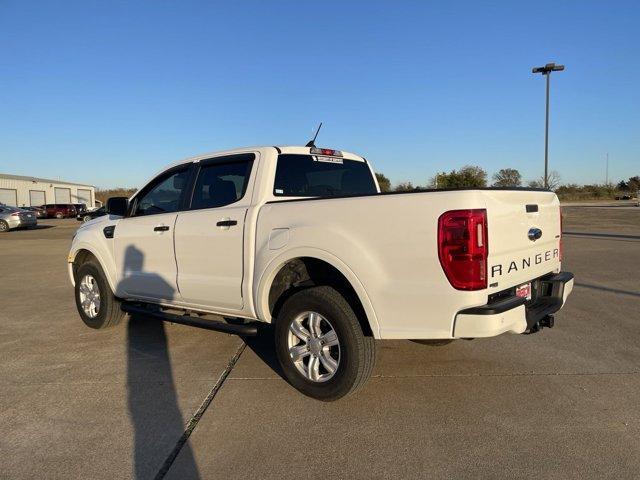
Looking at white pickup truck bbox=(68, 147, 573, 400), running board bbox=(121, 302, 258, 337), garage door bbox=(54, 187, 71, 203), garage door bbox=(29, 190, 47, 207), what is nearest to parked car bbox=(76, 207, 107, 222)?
running board bbox=(121, 302, 258, 337)

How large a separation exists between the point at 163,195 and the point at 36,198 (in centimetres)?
6235

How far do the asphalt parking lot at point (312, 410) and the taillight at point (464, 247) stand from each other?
1044 mm

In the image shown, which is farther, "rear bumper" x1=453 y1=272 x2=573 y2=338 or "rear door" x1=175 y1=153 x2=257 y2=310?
"rear door" x1=175 y1=153 x2=257 y2=310

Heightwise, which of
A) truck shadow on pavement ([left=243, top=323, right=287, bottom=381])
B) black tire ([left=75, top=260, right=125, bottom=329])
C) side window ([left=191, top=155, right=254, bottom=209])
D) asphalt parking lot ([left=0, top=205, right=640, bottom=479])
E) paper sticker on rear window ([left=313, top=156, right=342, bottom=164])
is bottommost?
asphalt parking lot ([left=0, top=205, right=640, bottom=479])

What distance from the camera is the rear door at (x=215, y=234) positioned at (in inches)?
161

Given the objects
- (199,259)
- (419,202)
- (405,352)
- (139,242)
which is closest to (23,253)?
(139,242)

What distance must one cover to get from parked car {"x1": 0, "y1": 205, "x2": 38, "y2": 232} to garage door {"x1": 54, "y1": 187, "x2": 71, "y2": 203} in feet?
125

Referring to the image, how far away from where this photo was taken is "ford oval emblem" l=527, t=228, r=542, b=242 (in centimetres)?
351

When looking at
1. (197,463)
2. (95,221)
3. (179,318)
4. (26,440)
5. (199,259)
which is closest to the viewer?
(197,463)

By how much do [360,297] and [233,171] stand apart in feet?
6.13

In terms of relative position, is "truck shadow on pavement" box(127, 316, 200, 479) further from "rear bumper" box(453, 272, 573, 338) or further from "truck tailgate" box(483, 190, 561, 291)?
"truck tailgate" box(483, 190, 561, 291)

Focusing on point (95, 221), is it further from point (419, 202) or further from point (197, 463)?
point (419, 202)

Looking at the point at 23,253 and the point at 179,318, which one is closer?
the point at 179,318

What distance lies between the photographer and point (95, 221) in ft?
19.3
